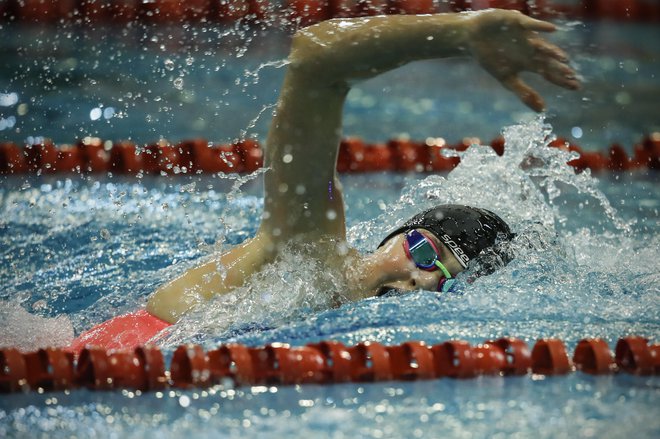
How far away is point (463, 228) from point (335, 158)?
420 millimetres

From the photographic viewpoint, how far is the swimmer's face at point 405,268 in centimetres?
209

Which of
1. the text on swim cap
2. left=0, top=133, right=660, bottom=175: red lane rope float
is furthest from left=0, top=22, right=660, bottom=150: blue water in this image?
the text on swim cap

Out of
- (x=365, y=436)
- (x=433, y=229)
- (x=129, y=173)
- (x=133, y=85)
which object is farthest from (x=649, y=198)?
(x=133, y=85)

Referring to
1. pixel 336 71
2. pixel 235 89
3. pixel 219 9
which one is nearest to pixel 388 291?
pixel 336 71

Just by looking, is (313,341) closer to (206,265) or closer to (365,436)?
(206,265)

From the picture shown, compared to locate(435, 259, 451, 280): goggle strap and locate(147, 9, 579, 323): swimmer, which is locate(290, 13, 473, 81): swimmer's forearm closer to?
locate(147, 9, 579, 323): swimmer

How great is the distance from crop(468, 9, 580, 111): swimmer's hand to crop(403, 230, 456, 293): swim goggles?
538 millimetres

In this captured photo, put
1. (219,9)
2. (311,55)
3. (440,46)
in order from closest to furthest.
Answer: (440,46)
(311,55)
(219,9)

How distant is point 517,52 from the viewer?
5.43 ft

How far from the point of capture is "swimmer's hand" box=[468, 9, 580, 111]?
63.9 inches

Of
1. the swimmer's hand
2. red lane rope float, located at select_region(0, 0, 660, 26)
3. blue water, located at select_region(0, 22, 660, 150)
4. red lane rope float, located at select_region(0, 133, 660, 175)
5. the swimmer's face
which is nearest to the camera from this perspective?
the swimmer's hand

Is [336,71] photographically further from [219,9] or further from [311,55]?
[219,9]

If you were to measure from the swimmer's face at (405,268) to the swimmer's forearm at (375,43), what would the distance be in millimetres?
468

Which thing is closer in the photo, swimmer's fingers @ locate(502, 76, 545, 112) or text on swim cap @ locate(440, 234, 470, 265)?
swimmer's fingers @ locate(502, 76, 545, 112)
